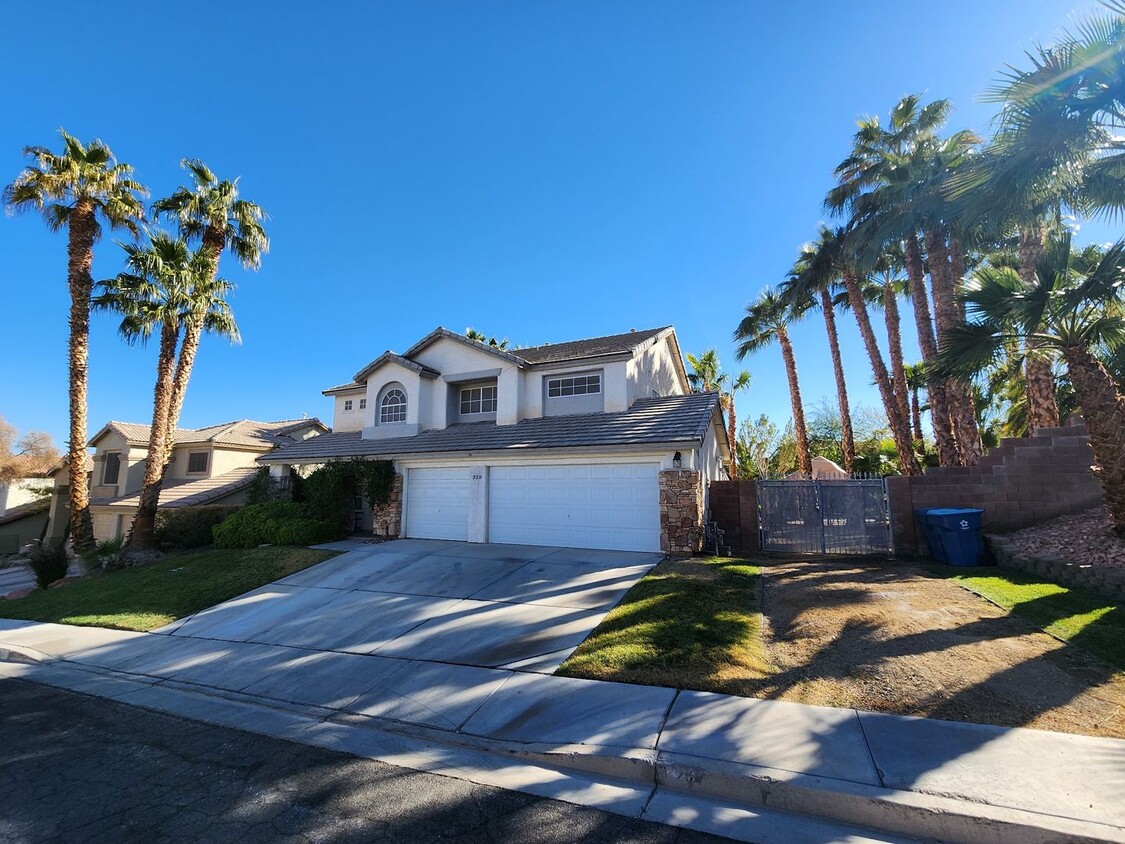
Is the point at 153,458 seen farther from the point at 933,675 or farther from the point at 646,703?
the point at 933,675

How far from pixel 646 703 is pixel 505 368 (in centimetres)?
1251

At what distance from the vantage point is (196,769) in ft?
14.1

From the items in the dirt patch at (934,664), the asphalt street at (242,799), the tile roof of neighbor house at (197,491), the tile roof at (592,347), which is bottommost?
the asphalt street at (242,799)

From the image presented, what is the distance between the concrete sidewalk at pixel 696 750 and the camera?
3332 mm

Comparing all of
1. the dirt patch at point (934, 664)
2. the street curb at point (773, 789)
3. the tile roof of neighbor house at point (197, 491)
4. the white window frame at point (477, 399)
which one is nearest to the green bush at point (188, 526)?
the tile roof of neighbor house at point (197, 491)

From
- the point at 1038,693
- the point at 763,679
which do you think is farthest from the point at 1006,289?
the point at 763,679

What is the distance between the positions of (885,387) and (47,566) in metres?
27.6

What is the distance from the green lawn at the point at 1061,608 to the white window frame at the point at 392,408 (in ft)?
50.8

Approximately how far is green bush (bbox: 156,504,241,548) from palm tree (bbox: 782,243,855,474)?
23511 millimetres

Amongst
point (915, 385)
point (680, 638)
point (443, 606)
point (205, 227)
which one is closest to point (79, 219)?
point (205, 227)

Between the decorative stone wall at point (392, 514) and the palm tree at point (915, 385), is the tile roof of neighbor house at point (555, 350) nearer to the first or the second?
the decorative stone wall at point (392, 514)

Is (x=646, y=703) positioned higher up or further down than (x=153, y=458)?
further down

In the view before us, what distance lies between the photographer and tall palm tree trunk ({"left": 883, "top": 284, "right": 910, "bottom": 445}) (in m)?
18.6

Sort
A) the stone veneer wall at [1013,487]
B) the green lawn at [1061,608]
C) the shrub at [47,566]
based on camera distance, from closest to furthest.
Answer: the green lawn at [1061,608]
the stone veneer wall at [1013,487]
the shrub at [47,566]
